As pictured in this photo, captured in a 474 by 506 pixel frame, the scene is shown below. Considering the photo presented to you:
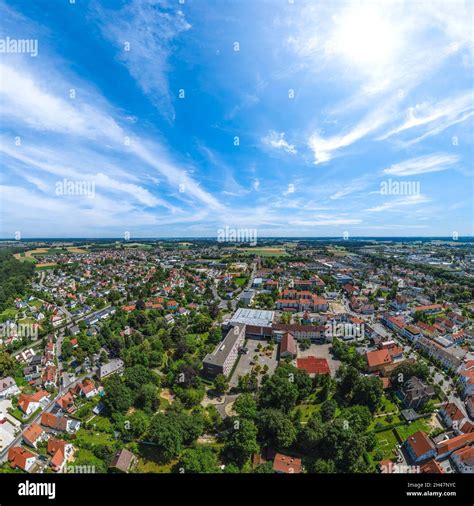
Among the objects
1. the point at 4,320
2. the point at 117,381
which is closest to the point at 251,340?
the point at 117,381

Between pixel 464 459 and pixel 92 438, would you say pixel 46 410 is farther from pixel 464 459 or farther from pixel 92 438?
pixel 464 459

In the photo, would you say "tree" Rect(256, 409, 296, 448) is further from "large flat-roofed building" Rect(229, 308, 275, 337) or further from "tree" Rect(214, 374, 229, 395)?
"large flat-roofed building" Rect(229, 308, 275, 337)

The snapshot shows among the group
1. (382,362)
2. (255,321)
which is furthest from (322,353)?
(255,321)

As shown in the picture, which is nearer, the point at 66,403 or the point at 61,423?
the point at 61,423

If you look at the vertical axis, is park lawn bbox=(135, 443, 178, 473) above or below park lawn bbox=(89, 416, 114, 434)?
below

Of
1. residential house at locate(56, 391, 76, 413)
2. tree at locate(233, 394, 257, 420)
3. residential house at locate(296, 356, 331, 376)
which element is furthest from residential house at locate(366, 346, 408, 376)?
residential house at locate(56, 391, 76, 413)
